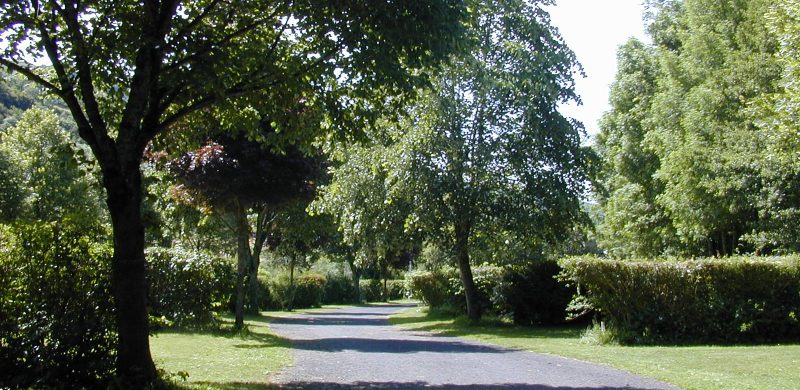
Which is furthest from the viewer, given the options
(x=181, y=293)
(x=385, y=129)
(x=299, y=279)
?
(x=299, y=279)

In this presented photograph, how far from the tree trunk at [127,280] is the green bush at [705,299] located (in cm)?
1208

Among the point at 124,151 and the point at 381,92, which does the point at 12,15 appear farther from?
the point at 381,92

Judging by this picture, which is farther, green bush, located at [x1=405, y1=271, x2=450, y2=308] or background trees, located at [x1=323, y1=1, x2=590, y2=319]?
green bush, located at [x1=405, y1=271, x2=450, y2=308]

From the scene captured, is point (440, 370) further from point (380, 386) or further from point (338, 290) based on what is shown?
point (338, 290)

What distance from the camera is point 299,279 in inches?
1893

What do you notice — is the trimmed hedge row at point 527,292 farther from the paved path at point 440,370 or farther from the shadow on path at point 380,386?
the shadow on path at point 380,386

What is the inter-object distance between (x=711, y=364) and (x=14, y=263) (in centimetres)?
1160

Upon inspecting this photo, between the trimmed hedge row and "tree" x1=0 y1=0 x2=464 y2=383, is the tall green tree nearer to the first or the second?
the trimmed hedge row

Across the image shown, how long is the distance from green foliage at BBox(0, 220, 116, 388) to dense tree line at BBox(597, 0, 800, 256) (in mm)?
15719

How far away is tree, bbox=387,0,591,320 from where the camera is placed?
22500 millimetres

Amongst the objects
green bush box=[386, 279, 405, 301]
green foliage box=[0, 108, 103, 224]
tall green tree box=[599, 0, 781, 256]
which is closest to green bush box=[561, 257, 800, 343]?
tall green tree box=[599, 0, 781, 256]

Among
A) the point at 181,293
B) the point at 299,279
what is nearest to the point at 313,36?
the point at 181,293

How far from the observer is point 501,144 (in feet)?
75.0

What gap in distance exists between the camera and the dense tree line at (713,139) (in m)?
23.6
